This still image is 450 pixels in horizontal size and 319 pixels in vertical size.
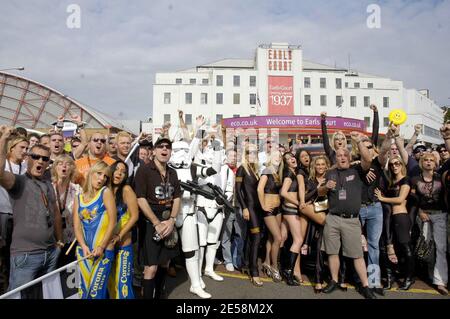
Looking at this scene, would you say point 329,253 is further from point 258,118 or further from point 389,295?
point 258,118

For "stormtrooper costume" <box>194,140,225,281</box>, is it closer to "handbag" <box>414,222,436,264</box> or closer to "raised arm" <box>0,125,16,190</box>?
"raised arm" <box>0,125,16,190</box>

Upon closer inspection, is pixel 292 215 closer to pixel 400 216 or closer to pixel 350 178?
pixel 350 178

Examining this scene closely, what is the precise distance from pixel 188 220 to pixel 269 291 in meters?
1.48

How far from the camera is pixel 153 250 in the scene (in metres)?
3.32

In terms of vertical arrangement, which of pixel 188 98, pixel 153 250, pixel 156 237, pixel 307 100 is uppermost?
pixel 188 98

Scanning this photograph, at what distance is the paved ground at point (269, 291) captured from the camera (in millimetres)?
3902

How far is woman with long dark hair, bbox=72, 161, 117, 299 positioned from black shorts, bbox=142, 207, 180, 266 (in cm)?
47

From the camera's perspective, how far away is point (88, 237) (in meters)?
2.86

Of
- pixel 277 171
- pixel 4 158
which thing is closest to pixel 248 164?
pixel 277 171

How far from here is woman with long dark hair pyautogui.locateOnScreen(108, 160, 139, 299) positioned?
10.1ft

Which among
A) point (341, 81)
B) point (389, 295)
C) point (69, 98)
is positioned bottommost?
point (389, 295)

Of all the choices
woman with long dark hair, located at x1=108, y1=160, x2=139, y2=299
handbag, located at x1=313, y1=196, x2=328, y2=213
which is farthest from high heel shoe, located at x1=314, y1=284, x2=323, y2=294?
woman with long dark hair, located at x1=108, y1=160, x2=139, y2=299

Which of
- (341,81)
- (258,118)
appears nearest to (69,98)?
(258,118)

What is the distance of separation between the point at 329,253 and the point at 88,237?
296 cm
